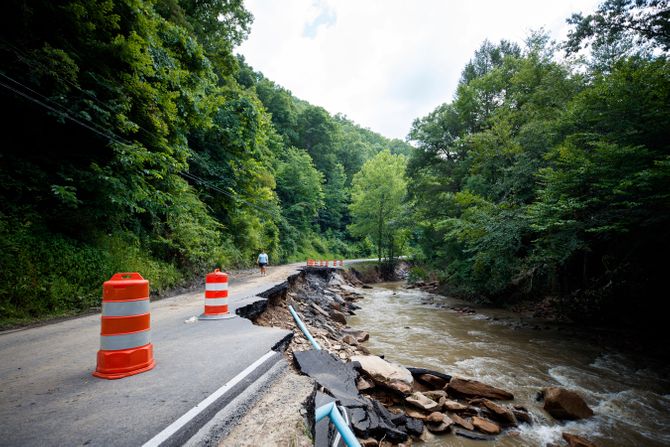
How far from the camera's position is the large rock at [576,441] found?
13.2 feet

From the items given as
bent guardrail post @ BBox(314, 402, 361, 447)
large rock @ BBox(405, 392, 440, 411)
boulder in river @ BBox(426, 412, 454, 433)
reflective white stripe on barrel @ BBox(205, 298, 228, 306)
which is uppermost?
reflective white stripe on barrel @ BBox(205, 298, 228, 306)

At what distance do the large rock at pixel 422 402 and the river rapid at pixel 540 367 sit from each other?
490 millimetres

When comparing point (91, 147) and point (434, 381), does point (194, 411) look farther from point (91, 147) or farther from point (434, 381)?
point (91, 147)

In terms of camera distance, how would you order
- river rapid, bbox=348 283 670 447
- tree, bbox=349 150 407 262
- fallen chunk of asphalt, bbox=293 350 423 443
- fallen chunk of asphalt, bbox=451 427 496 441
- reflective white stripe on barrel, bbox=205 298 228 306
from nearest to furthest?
1. fallen chunk of asphalt, bbox=293 350 423 443
2. fallen chunk of asphalt, bbox=451 427 496 441
3. river rapid, bbox=348 283 670 447
4. reflective white stripe on barrel, bbox=205 298 228 306
5. tree, bbox=349 150 407 262

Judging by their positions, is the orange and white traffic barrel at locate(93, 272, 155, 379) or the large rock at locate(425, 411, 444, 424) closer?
the orange and white traffic barrel at locate(93, 272, 155, 379)

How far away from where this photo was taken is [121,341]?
2.78 m

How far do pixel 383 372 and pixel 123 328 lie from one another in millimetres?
4200

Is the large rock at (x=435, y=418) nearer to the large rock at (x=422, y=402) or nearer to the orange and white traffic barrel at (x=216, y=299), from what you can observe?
the large rock at (x=422, y=402)

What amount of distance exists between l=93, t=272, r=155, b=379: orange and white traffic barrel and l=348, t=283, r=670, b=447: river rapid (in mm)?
3926

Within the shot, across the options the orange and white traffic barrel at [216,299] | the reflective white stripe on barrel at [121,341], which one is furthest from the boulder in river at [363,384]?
the reflective white stripe on barrel at [121,341]

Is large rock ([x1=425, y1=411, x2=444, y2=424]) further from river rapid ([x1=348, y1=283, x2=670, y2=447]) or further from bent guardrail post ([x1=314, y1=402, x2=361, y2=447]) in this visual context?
bent guardrail post ([x1=314, y1=402, x2=361, y2=447])

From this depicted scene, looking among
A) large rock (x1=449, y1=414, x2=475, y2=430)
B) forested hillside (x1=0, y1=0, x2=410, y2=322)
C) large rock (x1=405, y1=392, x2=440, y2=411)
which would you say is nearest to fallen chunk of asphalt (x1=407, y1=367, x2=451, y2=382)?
large rock (x1=405, y1=392, x2=440, y2=411)

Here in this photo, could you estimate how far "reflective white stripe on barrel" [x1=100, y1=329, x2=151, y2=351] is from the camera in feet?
8.96

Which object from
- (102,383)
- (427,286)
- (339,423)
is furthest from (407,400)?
(427,286)
